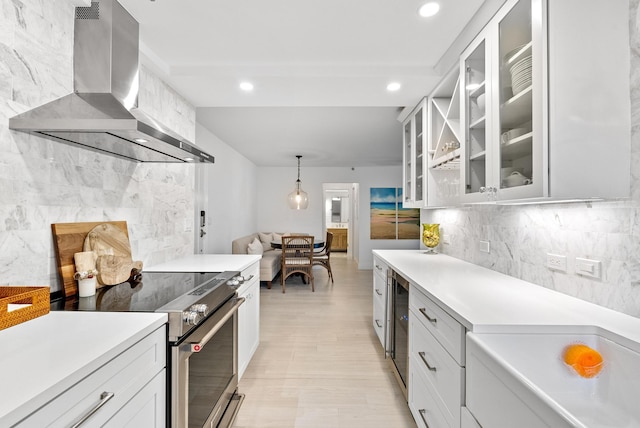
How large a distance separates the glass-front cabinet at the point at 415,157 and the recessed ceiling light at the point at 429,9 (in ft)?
3.62

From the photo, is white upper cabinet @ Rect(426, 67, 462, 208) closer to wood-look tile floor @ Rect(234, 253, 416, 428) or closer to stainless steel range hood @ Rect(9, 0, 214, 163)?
wood-look tile floor @ Rect(234, 253, 416, 428)

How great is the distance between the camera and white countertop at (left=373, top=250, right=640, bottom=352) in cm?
109

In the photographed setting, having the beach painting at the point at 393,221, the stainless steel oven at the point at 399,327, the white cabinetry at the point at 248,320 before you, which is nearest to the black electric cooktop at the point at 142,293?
the white cabinetry at the point at 248,320

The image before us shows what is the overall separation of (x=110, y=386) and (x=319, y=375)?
1902 millimetres

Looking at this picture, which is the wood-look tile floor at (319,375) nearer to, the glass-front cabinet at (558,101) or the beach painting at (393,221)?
the glass-front cabinet at (558,101)

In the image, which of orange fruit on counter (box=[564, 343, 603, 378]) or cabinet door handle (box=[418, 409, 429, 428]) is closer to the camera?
orange fruit on counter (box=[564, 343, 603, 378])

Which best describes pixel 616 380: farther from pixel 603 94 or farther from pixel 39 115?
pixel 39 115

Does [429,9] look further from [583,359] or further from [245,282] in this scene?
[245,282]

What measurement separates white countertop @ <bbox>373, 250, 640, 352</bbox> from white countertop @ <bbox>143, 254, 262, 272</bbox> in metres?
1.21

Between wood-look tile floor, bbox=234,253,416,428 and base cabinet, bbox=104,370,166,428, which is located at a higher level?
base cabinet, bbox=104,370,166,428

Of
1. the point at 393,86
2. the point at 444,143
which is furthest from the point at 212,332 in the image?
the point at 393,86

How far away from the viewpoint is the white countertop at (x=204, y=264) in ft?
7.01

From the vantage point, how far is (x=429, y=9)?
1729mm

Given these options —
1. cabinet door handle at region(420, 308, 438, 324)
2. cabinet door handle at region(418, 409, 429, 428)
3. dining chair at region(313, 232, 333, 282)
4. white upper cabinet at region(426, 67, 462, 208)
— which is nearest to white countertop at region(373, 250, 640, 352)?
cabinet door handle at region(420, 308, 438, 324)
